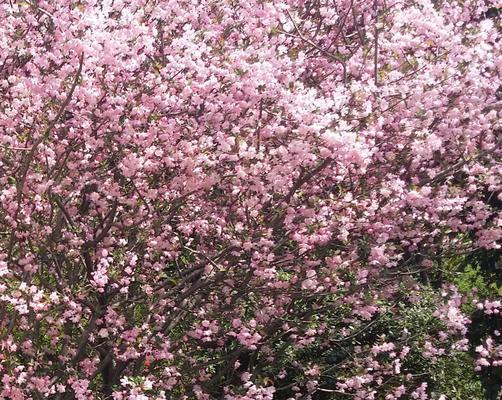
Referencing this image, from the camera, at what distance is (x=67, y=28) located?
5789 millimetres

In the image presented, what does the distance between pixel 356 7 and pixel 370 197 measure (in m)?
2.12

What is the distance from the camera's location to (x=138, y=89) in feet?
19.6

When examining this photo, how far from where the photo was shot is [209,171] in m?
6.09

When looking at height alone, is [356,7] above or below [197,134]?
above

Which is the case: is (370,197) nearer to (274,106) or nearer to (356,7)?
(274,106)

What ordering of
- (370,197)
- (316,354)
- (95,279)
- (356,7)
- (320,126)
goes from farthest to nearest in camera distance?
(316,354) < (356,7) < (370,197) < (95,279) < (320,126)

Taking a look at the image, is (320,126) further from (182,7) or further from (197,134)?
(182,7)

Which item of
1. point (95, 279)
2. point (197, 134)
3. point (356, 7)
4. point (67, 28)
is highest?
point (356, 7)

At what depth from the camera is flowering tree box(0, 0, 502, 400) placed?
573 centimetres

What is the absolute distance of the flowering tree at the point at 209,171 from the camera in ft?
18.8

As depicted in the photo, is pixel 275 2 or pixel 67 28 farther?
pixel 275 2

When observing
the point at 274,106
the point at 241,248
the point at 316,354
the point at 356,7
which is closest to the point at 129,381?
the point at 241,248

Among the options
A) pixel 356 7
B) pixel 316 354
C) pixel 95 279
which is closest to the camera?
pixel 95 279

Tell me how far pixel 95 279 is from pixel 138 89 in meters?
1.50
